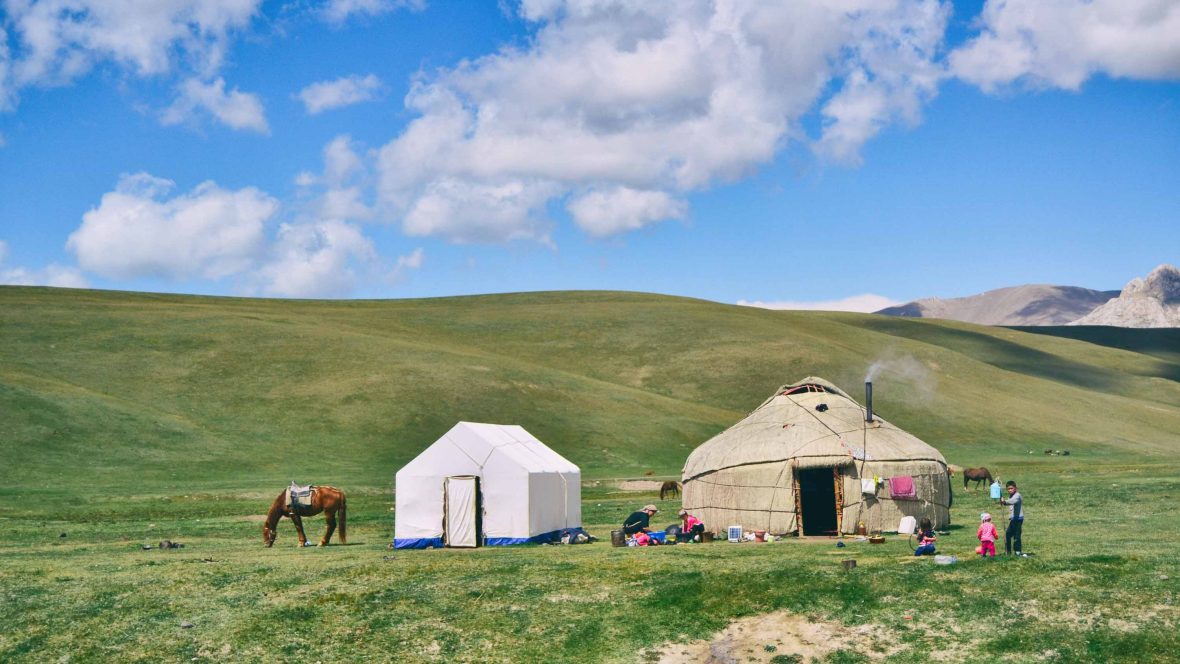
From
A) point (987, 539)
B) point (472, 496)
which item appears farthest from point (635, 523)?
point (987, 539)

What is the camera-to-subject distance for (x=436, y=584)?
2180 centimetres

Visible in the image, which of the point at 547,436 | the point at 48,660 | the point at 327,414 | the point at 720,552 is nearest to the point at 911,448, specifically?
the point at 720,552

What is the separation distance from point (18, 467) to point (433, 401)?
86.2 ft

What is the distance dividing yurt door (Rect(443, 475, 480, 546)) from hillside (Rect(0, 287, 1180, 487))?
77.9ft

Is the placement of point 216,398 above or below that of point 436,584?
above

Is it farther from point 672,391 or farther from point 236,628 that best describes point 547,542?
point 672,391

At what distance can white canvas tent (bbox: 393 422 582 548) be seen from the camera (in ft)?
97.1

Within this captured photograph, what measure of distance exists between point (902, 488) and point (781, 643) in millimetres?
13209

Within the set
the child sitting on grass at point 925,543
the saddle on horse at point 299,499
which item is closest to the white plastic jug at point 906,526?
the child sitting on grass at point 925,543

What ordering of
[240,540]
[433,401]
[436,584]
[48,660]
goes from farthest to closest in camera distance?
1. [433,401]
2. [240,540]
3. [436,584]
4. [48,660]

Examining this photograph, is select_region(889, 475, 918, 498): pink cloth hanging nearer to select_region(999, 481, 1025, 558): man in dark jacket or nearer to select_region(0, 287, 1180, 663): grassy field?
select_region(0, 287, 1180, 663): grassy field

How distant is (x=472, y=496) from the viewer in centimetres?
2975

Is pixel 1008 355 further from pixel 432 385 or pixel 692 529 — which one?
pixel 692 529

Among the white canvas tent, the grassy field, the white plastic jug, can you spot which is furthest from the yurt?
the white canvas tent
